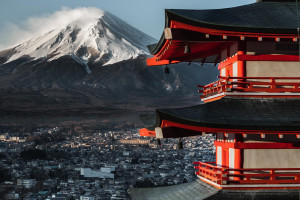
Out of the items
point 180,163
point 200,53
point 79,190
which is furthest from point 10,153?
point 200,53

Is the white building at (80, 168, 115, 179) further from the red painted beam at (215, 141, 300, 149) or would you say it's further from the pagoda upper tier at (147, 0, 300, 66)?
the red painted beam at (215, 141, 300, 149)

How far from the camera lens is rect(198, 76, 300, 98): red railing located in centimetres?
1609

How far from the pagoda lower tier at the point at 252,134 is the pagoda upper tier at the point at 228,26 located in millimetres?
2049

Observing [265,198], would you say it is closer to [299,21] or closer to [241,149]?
[241,149]

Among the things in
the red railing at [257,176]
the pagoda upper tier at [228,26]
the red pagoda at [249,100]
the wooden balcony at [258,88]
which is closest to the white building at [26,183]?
the pagoda upper tier at [228,26]

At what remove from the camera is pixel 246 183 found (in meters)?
15.8

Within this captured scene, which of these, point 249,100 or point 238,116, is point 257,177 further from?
point 249,100

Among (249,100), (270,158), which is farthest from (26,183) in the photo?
(249,100)

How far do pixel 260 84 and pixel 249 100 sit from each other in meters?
0.63

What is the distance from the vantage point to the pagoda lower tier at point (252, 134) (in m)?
14.9

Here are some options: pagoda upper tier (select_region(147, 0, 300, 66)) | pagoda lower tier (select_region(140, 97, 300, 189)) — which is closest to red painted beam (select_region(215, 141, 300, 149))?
pagoda lower tier (select_region(140, 97, 300, 189))

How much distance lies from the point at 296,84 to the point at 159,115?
191 inches

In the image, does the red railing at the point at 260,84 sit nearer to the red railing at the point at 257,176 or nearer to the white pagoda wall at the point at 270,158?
the white pagoda wall at the point at 270,158

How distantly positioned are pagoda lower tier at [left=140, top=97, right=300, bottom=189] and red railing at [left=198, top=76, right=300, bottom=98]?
33 cm
